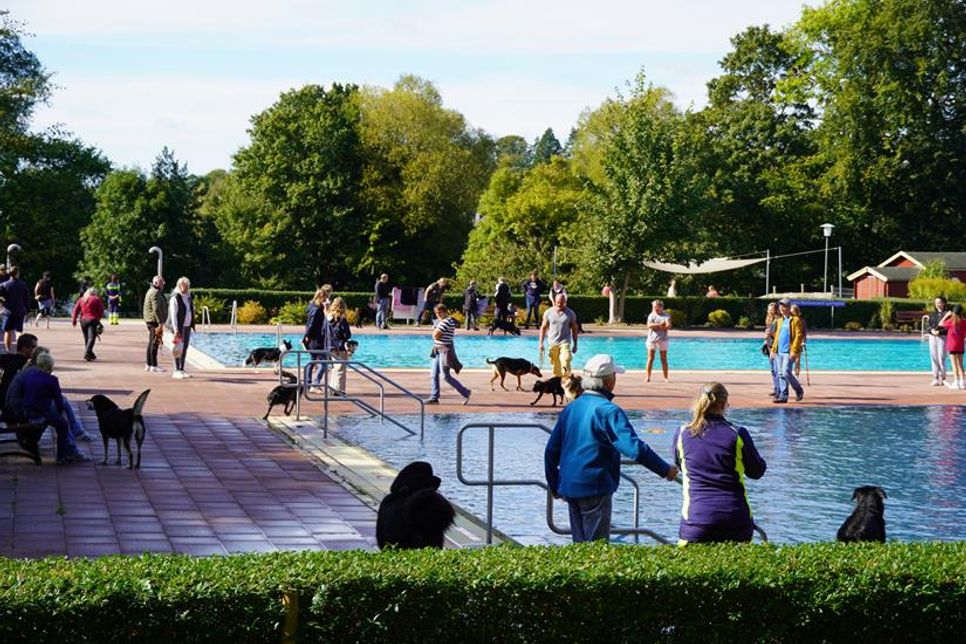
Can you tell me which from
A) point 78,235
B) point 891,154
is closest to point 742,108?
point 891,154

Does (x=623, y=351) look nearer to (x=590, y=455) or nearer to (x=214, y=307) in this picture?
(x=214, y=307)

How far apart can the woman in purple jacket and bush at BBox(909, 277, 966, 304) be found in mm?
50955

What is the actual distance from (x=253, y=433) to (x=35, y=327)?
89.4ft

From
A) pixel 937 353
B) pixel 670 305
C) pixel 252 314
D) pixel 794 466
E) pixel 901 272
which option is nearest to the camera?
pixel 794 466

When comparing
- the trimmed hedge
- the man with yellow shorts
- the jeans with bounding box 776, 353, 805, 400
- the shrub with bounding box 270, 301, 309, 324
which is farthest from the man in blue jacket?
the trimmed hedge

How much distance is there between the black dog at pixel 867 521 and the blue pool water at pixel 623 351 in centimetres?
2254

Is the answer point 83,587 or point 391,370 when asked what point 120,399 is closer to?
point 391,370

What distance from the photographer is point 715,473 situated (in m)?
7.58

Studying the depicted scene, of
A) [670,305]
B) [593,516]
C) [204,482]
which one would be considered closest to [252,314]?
[670,305]

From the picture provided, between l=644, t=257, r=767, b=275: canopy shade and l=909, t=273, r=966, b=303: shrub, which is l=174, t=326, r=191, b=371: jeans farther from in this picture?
l=644, t=257, r=767, b=275: canopy shade

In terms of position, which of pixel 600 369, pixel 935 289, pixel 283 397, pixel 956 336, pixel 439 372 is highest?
pixel 935 289

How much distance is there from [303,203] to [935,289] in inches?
1185

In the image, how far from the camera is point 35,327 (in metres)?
41.2

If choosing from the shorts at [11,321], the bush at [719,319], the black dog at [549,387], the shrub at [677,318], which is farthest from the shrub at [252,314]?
the black dog at [549,387]
